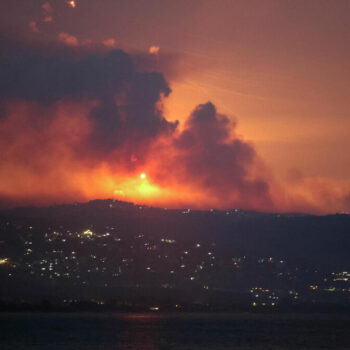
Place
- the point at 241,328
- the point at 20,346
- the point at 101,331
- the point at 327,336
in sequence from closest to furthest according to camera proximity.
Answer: the point at 20,346 < the point at 327,336 < the point at 101,331 < the point at 241,328

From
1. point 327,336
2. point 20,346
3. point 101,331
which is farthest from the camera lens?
point 101,331

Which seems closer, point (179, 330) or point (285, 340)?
point (285, 340)

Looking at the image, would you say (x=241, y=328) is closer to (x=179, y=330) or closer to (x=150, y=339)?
(x=179, y=330)

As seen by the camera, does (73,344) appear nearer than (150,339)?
Yes

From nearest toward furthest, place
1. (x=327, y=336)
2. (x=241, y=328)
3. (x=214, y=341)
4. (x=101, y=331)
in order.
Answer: (x=214, y=341)
(x=327, y=336)
(x=101, y=331)
(x=241, y=328)

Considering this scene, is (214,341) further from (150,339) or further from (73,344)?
(73,344)

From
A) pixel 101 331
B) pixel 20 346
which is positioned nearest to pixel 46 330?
pixel 101 331

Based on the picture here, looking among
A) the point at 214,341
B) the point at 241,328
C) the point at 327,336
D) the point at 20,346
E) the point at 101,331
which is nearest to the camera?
the point at 20,346

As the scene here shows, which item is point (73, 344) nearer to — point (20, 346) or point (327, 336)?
point (20, 346)

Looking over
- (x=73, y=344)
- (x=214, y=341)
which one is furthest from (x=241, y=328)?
(x=73, y=344)
